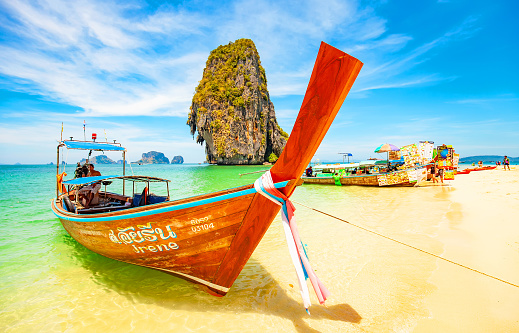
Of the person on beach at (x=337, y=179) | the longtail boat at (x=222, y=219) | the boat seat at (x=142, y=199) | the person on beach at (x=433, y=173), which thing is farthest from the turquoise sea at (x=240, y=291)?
the person on beach at (x=433, y=173)

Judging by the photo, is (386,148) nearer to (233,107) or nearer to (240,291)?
(240,291)

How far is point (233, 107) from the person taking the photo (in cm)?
5653

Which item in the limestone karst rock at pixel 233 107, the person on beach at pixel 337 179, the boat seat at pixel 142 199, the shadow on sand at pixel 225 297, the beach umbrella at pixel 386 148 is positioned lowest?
the shadow on sand at pixel 225 297

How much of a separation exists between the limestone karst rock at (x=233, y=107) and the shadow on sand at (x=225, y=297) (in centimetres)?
5142

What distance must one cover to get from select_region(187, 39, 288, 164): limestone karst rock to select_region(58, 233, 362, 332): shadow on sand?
169 ft

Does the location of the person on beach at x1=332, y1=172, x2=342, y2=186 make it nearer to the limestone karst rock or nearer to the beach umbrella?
the beach umbrella

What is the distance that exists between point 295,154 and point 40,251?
7.59 meters

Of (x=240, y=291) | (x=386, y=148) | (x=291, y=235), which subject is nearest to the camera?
(x=291, y=235)

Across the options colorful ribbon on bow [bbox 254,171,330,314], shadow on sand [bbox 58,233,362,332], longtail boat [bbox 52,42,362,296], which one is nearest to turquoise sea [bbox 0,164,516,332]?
shadow on sand [bbox 58,233,362,332]

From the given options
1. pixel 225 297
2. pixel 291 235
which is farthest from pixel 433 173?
pixel 291 235

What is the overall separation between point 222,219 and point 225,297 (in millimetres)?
1654

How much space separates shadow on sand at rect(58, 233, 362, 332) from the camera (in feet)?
10.7

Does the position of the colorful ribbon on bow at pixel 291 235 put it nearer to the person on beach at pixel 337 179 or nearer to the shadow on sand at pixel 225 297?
the shadow on sand at pixel 225 297

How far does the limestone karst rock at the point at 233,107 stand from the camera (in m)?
56.0
